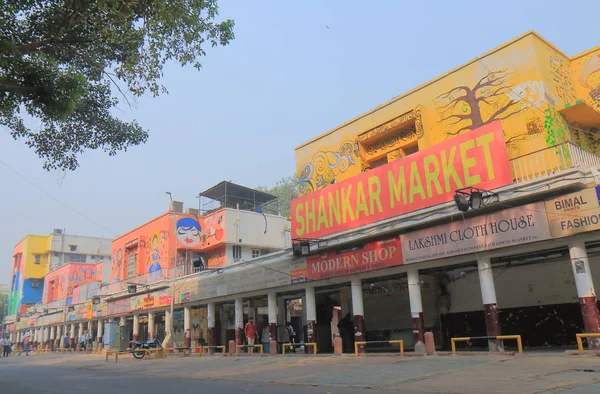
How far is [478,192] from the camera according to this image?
1458 cm

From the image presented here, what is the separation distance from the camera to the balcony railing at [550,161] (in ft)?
47.9

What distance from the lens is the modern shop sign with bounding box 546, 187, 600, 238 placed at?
1239 cm

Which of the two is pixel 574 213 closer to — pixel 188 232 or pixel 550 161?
pixel 550 161

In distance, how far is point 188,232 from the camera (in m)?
31.9

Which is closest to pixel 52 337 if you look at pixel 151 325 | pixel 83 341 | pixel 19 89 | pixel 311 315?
pixel 83 341

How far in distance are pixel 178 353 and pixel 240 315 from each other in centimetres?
603

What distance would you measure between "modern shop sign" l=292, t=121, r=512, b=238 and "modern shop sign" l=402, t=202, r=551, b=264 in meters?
1.13

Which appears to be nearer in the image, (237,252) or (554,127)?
(554,127)

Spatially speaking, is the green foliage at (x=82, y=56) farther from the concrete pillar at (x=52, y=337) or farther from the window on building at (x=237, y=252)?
the concrete pillar at (x=52, y=337)

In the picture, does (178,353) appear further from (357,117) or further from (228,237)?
(357,117)

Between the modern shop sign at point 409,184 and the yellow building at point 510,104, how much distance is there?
48.1 inches

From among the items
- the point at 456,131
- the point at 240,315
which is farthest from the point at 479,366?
the point at 240,315

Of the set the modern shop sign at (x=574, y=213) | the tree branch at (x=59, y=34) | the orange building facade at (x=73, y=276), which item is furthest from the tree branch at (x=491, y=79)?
the orange building facade at (x=73, y=276)

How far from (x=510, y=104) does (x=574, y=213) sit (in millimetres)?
5302
